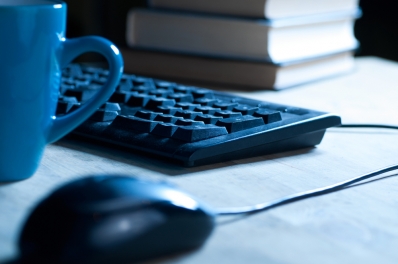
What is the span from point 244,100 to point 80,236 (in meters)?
0.39

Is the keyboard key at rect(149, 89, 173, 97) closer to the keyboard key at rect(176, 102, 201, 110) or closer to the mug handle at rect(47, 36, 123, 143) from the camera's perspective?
the keyboard key at rect(176, 102, 201, 110)

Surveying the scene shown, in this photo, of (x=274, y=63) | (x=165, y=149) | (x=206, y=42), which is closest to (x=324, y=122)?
(x=165, y=149)

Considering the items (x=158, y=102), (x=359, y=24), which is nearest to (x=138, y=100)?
(x=158, y=102)

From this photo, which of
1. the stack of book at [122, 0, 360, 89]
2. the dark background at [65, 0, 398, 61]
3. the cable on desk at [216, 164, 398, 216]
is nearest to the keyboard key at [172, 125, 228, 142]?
the cable on desk at [216, 164, 398, 216]

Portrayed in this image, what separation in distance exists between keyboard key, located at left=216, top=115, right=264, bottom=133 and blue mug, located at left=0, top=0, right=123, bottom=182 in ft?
0.40

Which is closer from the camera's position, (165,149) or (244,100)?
(165,149)

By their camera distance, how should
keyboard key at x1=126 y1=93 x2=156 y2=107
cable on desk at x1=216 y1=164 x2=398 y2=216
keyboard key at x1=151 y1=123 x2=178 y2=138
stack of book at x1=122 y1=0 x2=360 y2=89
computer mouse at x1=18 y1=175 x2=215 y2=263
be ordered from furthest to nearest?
stack of book at x1=122 y1=0 x2=360 y2=89
keyboard key at x1=126 y1=93 x2=156 y2=107
keyboard key at x1=151 y1=123 x2=178 y2=138
cable on desk at x1=216 y1=164 x2=398 y2=216
computer mouse at x1=18 y1=175 x2=215 y2=263

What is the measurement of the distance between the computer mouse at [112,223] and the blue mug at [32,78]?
12cm

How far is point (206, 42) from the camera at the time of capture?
938 millimetres

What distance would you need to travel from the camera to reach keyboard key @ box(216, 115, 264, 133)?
20.4 inches

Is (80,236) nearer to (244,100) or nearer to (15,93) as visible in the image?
(15,93)

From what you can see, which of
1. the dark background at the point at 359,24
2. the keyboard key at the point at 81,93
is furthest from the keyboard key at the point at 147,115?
the dark background at the point at 359,24

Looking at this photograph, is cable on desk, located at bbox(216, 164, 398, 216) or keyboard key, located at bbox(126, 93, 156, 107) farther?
keyboard key, located at bbox(126, 93, 156, 107)

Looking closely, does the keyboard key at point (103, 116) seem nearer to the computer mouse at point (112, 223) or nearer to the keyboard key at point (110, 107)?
the keyboard key at point (110, 107)
